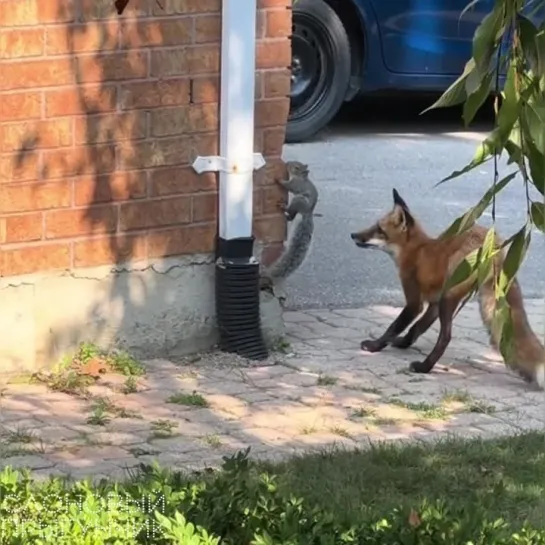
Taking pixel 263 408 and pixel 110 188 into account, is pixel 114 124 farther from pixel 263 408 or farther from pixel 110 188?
pixel 263 408

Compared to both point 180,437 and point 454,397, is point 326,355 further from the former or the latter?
point 180,437

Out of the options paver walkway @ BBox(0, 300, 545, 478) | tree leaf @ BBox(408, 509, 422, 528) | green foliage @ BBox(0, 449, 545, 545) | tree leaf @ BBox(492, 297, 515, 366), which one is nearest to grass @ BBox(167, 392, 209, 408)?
paver walkway @ BBox(0, 300, 545, 478)

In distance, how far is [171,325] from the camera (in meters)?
6.71

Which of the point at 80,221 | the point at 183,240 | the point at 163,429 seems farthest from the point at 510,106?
the point at 183,240

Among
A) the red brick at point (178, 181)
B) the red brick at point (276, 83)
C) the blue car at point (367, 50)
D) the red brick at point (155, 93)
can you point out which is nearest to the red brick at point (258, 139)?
the red brick at point (276, 83)

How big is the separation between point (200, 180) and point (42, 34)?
1.05m

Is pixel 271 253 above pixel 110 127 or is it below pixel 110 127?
below

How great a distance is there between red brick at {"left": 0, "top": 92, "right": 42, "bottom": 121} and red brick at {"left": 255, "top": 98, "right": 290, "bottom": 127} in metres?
1.13

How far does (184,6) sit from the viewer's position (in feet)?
21.4

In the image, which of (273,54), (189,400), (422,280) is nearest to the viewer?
(189,400)

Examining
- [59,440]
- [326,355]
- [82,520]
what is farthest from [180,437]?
[82,520]

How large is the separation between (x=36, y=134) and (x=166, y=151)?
2.17 ft

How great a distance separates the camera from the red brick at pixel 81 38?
6.12 m

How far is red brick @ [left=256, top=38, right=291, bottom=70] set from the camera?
678cm
